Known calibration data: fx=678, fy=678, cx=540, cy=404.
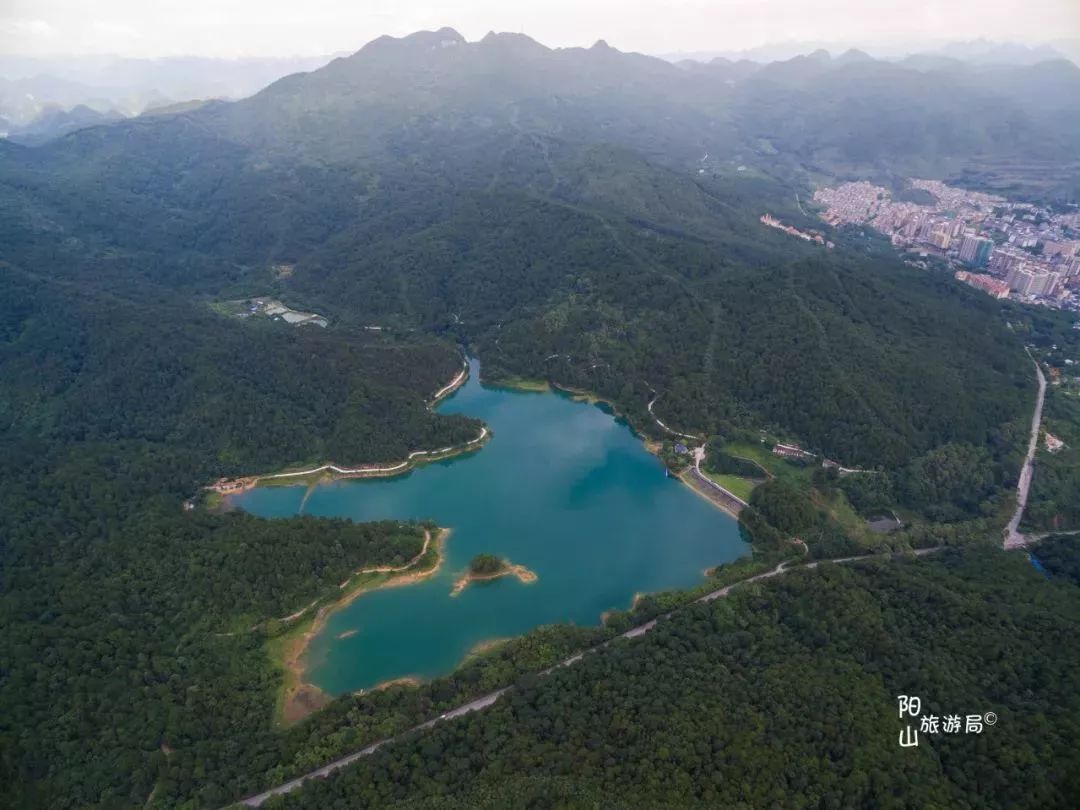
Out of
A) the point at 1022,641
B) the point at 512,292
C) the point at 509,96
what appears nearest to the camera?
the point at 1022,641

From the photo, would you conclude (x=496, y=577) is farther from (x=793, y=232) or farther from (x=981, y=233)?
(x=981, y=233)

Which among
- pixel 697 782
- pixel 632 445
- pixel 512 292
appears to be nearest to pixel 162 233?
pixel 512 292

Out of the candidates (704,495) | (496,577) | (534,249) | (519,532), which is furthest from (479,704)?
(534,249)

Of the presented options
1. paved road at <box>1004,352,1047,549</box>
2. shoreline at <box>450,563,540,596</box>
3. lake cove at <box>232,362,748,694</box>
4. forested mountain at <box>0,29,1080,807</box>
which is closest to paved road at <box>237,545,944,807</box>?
forested mountain at <box>0,29,1080,807</box>

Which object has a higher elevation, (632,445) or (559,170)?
(559,170)

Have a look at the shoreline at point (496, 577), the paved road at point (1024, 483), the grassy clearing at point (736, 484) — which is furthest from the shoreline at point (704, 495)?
the paved road at point (1024, 483)

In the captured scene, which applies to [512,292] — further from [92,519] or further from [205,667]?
[205,667]

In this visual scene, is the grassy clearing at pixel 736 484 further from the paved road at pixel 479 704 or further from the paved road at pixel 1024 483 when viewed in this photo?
the paved road at pixel 1024 483
